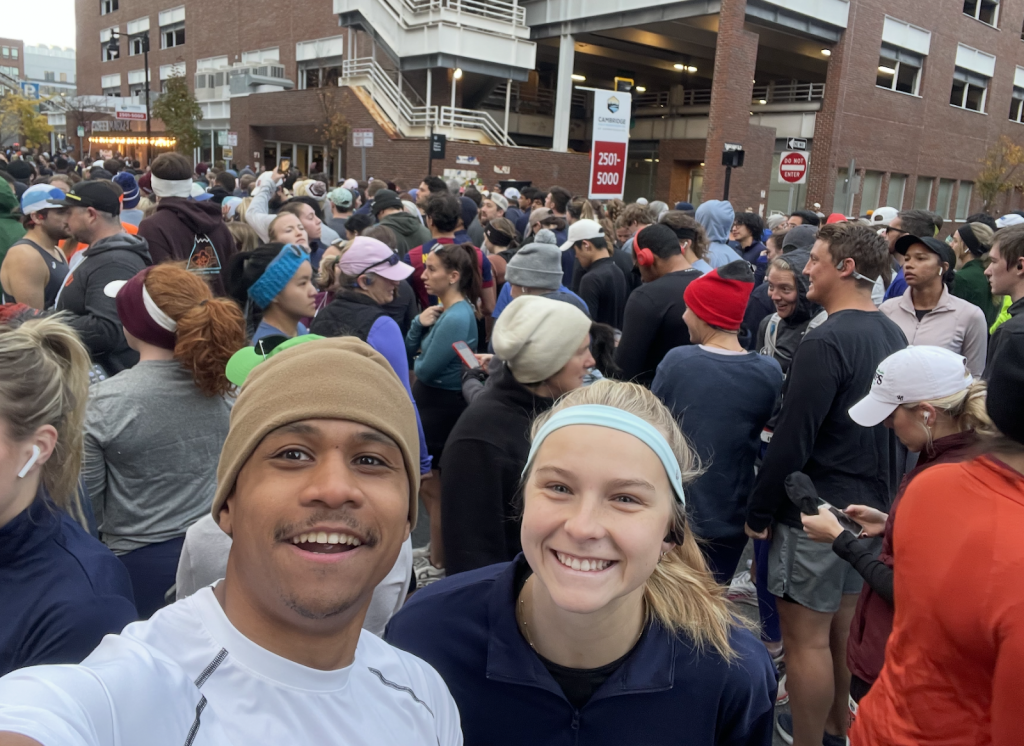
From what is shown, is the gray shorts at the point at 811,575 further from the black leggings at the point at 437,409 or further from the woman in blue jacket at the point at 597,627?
the black leggings at the point at 437,409

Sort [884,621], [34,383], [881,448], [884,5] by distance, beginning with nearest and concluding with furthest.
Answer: [34,383] < [884,621] < [881,448] < [884,5]

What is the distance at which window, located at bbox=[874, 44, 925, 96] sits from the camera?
30375 millimetres

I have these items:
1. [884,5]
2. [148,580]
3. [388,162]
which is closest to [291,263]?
[148,580]

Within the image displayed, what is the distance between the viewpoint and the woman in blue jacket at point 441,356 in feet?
15.3

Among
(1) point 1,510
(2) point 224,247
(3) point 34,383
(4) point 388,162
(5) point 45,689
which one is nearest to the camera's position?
(5) point 45,689

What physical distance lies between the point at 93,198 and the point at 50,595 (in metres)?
4.00

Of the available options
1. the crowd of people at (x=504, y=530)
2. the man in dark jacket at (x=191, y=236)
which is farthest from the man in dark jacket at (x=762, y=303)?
the man in dark jacket at (x=191, y=236)

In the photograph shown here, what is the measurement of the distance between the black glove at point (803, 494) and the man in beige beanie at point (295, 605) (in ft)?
6.17

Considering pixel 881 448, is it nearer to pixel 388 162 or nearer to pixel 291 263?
pixel 291 263

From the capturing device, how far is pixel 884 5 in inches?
1139

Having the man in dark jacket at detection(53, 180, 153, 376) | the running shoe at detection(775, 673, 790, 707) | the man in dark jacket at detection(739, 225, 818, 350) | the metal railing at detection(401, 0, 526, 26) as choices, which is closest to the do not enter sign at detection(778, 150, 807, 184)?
the man in dark jacket at detection(739, 225, 818, 350)

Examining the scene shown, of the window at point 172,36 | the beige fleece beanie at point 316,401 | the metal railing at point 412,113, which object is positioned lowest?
the beige fleece beanie at point 316,401

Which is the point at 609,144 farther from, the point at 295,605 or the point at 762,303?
the point at 295,605

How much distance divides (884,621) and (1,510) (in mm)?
2534
